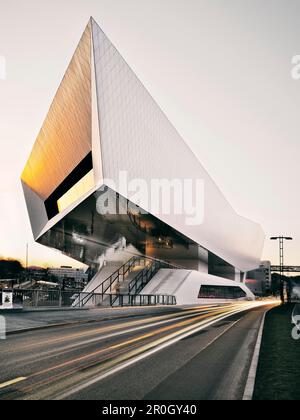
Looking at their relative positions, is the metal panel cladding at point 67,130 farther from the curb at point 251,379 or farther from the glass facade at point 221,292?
the glass facade at point 221,292

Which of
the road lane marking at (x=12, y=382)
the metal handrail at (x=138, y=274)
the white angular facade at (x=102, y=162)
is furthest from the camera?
the metal handrail at (x=138, y=274)

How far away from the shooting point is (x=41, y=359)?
23.2 feet

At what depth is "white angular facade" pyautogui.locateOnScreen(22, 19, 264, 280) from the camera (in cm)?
2938

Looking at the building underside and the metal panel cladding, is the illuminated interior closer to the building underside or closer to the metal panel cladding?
the metal panel cladding

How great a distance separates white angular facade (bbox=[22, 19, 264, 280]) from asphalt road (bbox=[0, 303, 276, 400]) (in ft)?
65.9

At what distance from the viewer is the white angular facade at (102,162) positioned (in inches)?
1156

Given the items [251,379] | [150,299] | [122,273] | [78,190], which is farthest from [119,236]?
[251,379]

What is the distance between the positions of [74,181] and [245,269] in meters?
54.9

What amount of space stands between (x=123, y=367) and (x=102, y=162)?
2339 centimetres

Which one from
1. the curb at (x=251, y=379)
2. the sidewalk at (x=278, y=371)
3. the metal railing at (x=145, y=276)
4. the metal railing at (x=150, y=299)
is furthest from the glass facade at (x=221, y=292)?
the curb at (x=251, y=379)

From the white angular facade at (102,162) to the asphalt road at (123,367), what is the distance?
2009 cm

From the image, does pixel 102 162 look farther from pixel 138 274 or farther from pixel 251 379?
pixel 251 379

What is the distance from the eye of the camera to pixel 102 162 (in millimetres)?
28656
